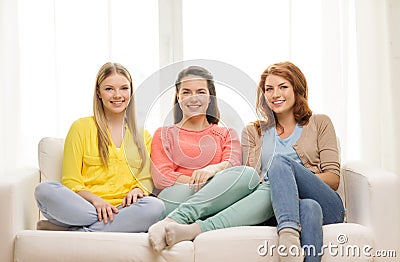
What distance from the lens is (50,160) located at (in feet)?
8.58

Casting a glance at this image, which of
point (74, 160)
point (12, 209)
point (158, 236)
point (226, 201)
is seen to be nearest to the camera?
point (158, 236)

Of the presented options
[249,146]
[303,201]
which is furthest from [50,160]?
[303,201]

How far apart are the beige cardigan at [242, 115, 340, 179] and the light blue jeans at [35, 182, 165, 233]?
467mm

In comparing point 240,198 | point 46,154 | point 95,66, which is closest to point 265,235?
point 240,198

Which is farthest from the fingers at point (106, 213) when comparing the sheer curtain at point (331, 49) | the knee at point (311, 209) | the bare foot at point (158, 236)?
the sheer curtain at point (331, 49)

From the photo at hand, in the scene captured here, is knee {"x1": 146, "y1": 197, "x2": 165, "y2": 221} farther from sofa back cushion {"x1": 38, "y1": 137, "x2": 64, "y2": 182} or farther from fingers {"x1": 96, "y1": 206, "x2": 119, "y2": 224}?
sofa back cushion {"x1": 38, "y1": 137, "x2": 64, "y2": 182}

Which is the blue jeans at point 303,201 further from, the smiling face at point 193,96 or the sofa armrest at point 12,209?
the sofa armrest at point 12,209

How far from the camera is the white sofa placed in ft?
7.01

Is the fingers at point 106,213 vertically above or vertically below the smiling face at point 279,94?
below

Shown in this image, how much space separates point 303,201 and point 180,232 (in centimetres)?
43

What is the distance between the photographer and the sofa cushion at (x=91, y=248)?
7.01 ft

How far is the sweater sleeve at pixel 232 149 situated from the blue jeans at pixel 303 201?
24 cm

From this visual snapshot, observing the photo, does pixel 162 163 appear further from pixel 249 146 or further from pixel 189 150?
pixel 249 146

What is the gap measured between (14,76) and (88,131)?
2.75ft
